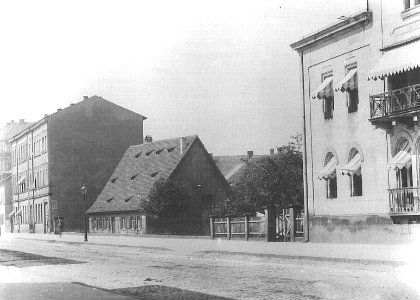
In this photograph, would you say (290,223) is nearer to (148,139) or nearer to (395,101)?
(395,101)

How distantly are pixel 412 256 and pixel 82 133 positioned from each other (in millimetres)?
50320

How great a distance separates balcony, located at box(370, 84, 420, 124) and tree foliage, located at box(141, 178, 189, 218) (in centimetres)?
2328

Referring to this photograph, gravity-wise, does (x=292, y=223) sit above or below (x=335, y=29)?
below

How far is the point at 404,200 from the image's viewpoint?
23.7 m

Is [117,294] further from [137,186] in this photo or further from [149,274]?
[137,186]

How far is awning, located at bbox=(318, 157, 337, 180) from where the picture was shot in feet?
92.8

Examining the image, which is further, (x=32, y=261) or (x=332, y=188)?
(x=332, y=188)

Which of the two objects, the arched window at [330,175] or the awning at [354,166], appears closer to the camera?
the awning at [354,166]

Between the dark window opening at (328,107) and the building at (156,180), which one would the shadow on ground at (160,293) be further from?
the building at (156,180)

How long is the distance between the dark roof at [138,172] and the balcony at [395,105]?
87.3ft

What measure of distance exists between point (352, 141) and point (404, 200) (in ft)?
13.6

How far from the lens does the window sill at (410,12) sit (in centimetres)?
2309

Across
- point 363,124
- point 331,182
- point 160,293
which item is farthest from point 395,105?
point 160,293

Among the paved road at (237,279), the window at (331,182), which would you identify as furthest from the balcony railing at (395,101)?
the paved road at (237,279)
